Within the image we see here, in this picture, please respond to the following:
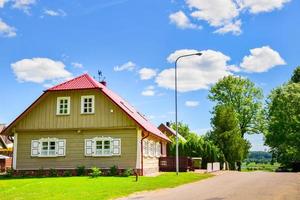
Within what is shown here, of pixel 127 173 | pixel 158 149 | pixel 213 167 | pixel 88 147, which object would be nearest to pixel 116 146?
pixel 88 147

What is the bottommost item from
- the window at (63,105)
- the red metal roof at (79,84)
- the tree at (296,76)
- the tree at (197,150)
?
the tree at (197,150)

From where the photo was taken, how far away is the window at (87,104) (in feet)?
97.6

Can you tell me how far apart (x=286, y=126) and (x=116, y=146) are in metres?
31.0

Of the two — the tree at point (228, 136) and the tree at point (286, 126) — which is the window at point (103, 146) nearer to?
the tree at point (228, 136)

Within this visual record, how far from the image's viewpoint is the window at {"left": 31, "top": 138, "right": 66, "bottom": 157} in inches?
1175

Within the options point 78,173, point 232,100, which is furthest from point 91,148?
point 232,100

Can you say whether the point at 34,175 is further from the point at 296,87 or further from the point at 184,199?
the point at 296,87

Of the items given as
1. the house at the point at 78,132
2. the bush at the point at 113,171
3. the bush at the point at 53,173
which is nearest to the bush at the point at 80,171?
the house at the point at 78,132

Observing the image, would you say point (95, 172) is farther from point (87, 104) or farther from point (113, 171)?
point (87, 104)

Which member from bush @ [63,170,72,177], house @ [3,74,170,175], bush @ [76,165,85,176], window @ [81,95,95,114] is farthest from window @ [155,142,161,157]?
bush @ [63,170,72,177]

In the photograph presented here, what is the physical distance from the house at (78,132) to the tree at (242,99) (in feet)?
114

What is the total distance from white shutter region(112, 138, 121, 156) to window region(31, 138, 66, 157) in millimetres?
3588

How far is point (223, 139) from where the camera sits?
164 ft

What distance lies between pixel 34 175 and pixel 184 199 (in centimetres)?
1752
